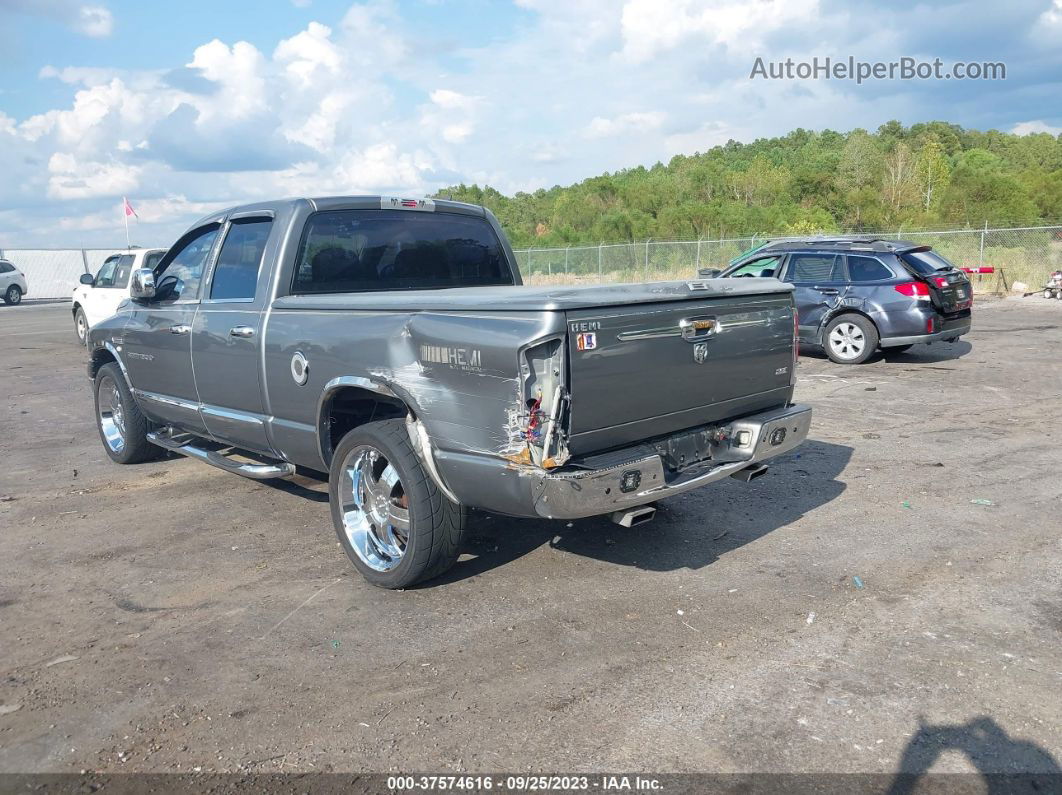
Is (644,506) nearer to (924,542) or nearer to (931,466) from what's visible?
(924,542)

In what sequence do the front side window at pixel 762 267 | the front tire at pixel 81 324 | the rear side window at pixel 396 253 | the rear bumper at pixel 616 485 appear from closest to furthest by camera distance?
the rear bumper at pixel 616 485
the rear side window at pixel 396 253
the front side window at pixel 762 267
the front tire at pixel 81 324

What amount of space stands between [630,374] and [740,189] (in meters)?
53.9

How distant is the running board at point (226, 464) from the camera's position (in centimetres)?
531

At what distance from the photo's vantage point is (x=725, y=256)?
102 feet

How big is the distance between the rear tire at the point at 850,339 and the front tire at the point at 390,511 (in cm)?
921

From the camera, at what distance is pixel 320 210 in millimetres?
5285

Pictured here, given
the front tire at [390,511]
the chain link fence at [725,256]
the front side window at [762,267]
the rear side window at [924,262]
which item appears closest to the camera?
the front tire at [390,511]

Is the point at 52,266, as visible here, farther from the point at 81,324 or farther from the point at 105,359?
the point at 105,359

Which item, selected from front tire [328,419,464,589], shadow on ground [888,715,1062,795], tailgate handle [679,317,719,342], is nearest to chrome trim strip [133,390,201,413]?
front tire [328,419,464,589]

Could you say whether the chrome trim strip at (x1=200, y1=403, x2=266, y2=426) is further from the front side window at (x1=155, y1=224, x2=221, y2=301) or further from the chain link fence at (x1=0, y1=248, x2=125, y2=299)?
the chain link fence at (x1=0, y1=248, x2=125, y2=299)

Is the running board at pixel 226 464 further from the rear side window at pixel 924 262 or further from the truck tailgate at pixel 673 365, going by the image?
the rear side window at pixel 924 262

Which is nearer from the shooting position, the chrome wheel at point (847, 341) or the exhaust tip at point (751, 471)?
the exhaust tip at point (751, 471)

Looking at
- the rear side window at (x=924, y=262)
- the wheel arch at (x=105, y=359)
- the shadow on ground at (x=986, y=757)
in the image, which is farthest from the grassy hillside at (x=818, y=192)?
the shadow on ground at (x=986, y=757)

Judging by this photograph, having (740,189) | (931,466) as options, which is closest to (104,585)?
(931,466)
